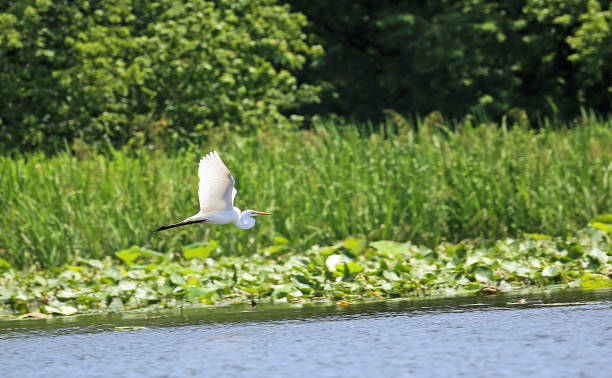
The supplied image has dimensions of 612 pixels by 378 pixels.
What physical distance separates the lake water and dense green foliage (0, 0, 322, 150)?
8.24 metres

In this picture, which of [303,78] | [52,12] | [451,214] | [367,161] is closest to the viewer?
[451,214]

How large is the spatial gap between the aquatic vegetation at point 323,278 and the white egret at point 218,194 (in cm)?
128

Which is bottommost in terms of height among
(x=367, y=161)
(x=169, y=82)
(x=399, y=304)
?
(x=399, y=304)

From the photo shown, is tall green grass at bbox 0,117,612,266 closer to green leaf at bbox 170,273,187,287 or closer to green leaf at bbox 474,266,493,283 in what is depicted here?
green leaf at bbox 170,273,187,287

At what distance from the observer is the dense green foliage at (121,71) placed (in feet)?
48.3

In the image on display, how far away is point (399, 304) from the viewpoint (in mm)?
6562

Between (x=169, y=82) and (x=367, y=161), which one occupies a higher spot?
(x=169, y=82)

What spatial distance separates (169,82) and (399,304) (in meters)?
A: 9.84

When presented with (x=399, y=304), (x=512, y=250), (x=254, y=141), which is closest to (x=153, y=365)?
(x=399, y=304)

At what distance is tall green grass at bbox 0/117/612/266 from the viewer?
30.3 ft

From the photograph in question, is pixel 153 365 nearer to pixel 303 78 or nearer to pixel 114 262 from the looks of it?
pixel 114 262

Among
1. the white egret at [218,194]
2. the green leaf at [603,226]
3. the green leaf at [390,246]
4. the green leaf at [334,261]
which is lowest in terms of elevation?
the green leaf at [390,246]

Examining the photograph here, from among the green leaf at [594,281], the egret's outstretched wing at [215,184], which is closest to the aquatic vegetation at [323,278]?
the green leaf at [594,281]

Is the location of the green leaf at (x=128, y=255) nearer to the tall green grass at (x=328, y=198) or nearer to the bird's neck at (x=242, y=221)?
the tall green grass at (x=328, y=198)
